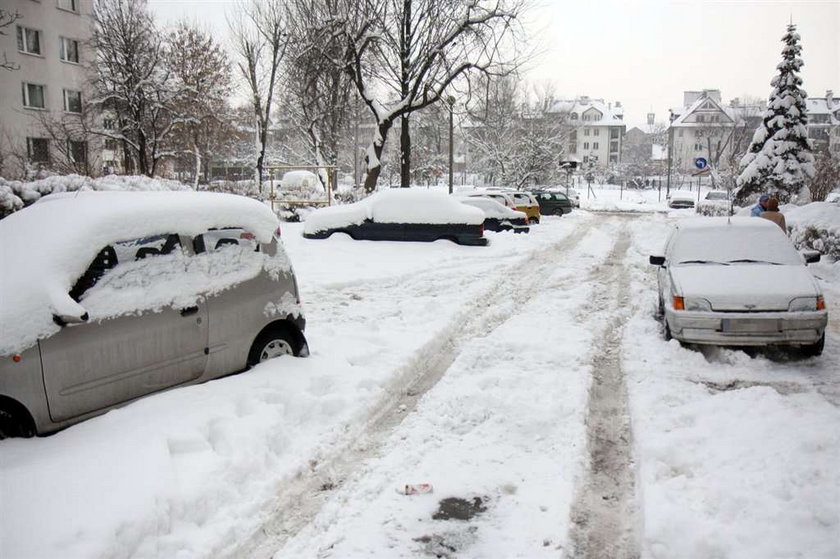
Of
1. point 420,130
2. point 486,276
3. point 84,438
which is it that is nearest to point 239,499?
point 84,438

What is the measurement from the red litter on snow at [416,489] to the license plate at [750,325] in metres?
4.59

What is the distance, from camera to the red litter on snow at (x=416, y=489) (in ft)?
14.3

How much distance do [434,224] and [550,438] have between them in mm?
12526

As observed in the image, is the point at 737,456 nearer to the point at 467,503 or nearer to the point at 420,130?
the point at 467,503

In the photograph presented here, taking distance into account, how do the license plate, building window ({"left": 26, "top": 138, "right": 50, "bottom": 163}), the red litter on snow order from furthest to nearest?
building window ({"left": 26, "top": 138, "right": 50, "bottom": 163}) < the license plate < the red litter on snow

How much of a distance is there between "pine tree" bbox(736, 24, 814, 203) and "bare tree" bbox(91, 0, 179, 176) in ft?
93.4

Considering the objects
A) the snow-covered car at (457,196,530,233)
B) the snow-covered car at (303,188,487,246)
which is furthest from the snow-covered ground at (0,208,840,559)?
the snow-covered car at (457,196,530,233)

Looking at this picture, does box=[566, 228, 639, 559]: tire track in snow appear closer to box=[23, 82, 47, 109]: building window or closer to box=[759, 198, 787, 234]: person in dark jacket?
box=[759, 198, 787, 234]: person in dark jacket

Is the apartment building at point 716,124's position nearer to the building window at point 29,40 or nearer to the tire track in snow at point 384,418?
the building window at point 29,40

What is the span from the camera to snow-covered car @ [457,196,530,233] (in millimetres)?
22078

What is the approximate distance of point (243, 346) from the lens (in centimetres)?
609

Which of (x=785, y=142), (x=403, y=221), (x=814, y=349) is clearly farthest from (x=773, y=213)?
(x=785, y=142)

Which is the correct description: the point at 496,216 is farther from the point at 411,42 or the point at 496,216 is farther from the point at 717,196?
the point at 717,196

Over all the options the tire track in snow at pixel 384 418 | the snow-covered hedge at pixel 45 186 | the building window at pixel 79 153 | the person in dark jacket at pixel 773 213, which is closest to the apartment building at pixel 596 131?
the building window at pixel 79 153
